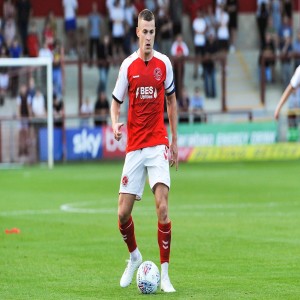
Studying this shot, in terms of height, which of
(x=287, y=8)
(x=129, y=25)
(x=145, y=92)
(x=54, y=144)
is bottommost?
(x=54, y=144)

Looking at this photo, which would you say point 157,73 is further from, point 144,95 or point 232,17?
point 232,17

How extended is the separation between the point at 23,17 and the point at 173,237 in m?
25.6

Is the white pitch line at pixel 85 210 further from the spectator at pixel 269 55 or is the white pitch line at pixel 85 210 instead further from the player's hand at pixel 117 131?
the spectator at pixel 269 55

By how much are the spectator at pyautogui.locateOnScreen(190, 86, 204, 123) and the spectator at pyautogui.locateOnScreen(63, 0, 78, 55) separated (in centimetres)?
612

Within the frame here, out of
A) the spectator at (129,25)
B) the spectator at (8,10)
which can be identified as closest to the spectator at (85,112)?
the spectator at (129,25)

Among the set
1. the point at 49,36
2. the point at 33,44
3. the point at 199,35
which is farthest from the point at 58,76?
the point at 199,35

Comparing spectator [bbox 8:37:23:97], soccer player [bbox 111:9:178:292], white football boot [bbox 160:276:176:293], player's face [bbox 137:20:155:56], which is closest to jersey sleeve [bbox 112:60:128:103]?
soccer player [bbox 111:9:178:292]

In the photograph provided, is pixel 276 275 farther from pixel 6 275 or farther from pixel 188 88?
pixel 188 88

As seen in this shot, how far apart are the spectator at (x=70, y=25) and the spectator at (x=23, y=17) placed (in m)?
1.61

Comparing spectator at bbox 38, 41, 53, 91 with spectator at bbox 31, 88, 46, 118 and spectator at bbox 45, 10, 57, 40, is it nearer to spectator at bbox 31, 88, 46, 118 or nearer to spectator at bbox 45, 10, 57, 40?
spectator at bbox 31, 88, 46, 118

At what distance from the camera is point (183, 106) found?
120 ft

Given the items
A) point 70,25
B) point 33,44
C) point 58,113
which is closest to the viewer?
point 58,113

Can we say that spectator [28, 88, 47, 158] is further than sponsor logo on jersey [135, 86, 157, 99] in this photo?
Yes

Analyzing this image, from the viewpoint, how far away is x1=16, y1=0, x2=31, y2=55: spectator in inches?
1597
